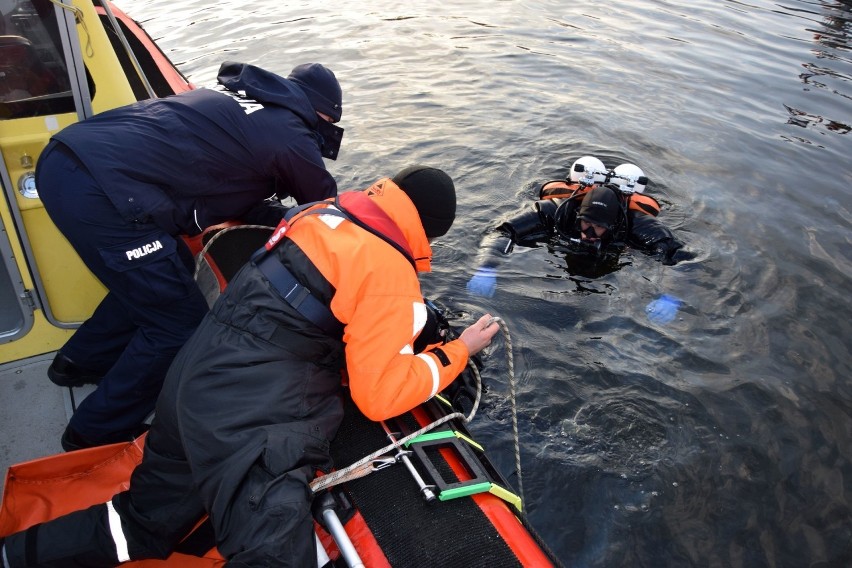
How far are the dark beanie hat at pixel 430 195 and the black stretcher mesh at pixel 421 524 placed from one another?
893 mm

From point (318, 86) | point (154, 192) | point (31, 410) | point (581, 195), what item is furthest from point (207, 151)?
point (581, 195)

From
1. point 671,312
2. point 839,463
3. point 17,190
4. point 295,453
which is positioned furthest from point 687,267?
point 17,190

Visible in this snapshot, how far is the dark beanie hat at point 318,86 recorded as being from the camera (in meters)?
3.27

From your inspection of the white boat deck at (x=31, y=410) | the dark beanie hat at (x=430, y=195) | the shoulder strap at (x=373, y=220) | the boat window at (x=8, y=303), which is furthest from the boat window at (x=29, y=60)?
the dark beanie hat at (x=430, y=195)

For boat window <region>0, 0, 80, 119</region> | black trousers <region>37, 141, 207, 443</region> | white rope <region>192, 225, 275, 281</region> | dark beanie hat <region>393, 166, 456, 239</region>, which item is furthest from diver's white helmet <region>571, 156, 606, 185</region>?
boat window <region>0, 0, 80, 119</region>

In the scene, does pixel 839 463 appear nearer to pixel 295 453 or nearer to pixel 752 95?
pixel 295 453

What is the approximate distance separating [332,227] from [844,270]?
16.6 ft

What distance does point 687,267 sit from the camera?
5.26 metres

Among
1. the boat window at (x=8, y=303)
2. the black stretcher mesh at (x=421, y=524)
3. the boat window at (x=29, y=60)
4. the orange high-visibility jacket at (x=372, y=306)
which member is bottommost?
the boat window at (x=8, y=303)

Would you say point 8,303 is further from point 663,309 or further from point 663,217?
point 663,217

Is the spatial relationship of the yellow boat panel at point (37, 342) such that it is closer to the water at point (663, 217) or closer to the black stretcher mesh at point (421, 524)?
the black stretcher mesh at point (421, 524)

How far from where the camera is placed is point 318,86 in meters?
3.28

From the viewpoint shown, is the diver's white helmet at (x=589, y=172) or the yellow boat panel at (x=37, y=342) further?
the diver's white helmet at (x=589, y=172)

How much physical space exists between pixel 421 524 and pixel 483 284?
9.98 feet
